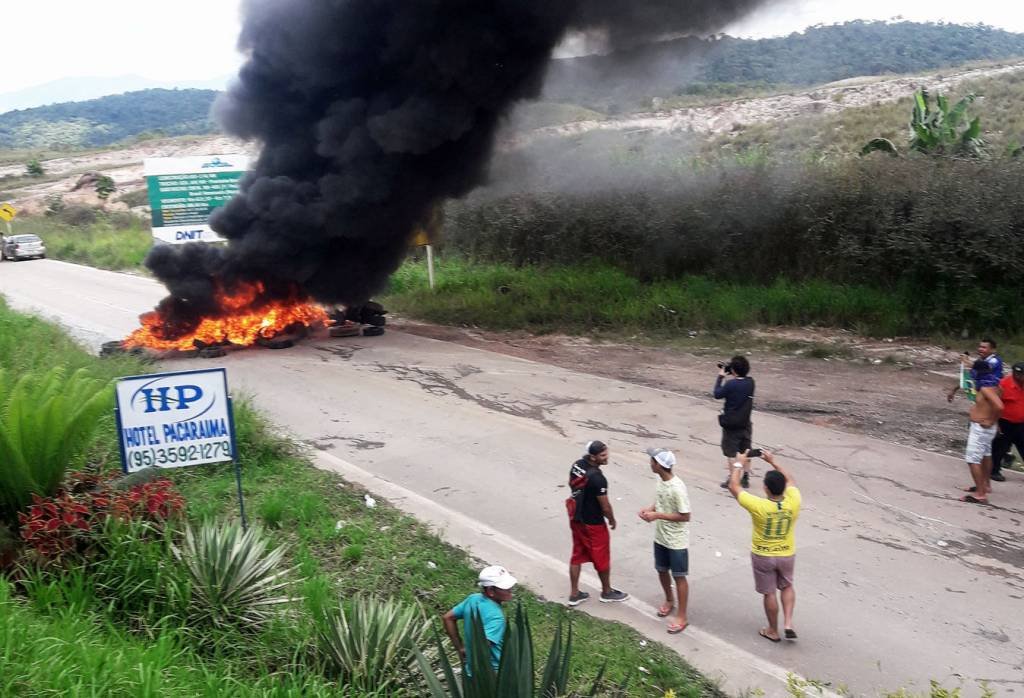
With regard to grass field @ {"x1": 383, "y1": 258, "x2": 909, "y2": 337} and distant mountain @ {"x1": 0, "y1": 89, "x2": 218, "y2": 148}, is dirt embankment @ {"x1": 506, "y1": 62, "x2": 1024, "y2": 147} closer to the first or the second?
grass field @ {"x1": 383, "y1": 258, "x2": 909, "y2": 337}

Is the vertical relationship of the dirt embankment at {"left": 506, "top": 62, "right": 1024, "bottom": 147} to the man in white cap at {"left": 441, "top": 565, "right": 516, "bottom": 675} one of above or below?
above

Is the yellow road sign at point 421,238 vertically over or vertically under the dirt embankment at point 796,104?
under

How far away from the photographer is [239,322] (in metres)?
14.9

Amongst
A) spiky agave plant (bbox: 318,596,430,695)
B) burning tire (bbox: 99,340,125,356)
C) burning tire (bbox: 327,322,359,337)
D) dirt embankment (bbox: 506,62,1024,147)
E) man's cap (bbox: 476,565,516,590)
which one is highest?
dirt embankment (bbox: 506,62,1024,147)

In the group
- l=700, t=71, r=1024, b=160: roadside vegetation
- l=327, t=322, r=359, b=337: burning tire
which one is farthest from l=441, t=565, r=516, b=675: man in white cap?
l=700, t=71, r=1024, b=160: roadside vegetation

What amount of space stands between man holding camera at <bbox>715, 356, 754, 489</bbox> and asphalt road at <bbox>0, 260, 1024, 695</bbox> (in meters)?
0.47

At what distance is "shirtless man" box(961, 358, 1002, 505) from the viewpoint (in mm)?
7590

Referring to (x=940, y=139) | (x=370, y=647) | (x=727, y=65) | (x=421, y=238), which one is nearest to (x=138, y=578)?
(x=370, y=647)

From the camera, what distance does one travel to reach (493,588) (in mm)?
4418

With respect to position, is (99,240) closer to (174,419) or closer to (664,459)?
(174,419)

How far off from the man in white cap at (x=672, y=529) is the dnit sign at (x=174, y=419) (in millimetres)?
2938


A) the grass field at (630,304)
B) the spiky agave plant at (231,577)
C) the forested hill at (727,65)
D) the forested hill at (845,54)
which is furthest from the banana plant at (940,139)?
the spiky agave plant at (231,577)

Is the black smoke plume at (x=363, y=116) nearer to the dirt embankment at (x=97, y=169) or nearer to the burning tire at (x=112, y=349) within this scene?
the burning tire at (x=112, y=349)

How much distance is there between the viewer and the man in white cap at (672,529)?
5.66 m
